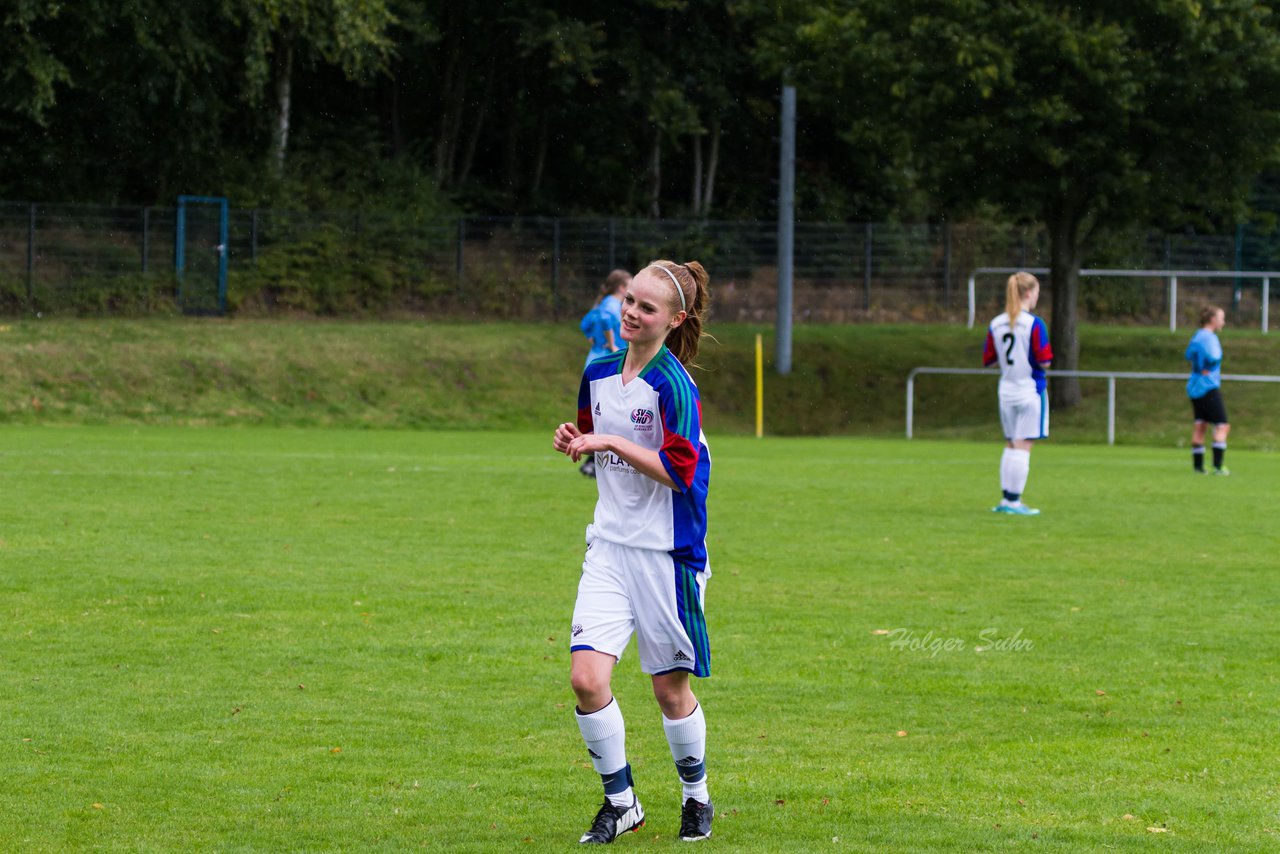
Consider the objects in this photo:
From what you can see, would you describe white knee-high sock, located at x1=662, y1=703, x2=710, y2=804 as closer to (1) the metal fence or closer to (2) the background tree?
(2) the background tree

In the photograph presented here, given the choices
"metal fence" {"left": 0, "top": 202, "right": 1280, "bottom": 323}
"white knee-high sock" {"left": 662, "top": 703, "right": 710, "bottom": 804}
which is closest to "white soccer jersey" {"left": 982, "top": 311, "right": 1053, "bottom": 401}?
"white knee-high sock" {"left": 662, "top": 703, "right": 710, "bottom": 804}

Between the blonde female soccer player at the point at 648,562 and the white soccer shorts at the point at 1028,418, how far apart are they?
1044 centimetres

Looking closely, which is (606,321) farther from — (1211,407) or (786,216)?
(786,216)

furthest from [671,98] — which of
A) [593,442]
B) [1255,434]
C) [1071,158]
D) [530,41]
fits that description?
[593,442]

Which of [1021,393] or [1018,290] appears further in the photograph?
[1021,393]

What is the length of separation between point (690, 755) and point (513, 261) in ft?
107

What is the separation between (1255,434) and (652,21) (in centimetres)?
2203

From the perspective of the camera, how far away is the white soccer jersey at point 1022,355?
15305 mm

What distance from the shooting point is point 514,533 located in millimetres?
13281

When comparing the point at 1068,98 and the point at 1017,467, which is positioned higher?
the point at 1068,98

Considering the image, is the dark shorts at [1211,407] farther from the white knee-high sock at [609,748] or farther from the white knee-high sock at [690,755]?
the white knee-high sock at [609,748]

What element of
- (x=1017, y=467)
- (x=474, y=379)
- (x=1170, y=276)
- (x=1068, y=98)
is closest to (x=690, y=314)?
(x=1017, y=467)

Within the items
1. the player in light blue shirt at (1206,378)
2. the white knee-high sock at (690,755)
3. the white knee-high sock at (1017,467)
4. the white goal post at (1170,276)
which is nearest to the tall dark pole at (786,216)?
the white goal post at (1170,276)

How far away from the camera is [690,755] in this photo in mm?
5410
